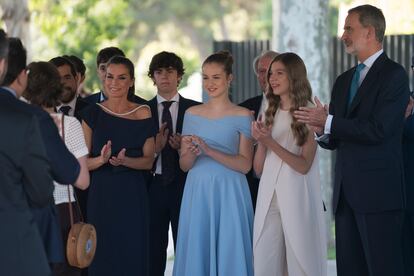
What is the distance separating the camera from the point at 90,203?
7.59m

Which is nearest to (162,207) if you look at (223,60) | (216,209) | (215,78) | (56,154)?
(216,209)

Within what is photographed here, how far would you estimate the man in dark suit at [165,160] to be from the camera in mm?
8086

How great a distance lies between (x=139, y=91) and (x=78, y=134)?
33547 mm

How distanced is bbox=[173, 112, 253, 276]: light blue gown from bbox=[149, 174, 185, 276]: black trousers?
1.63ft

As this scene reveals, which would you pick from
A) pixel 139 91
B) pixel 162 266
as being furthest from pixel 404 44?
→ pixel 139 91

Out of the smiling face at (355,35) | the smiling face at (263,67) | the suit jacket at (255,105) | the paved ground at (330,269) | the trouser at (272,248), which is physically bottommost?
the paved ground at (330,269)

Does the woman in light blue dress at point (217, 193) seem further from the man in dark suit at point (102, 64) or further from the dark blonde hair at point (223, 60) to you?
the man in dark suit at point (102, 64)

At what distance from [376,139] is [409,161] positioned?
800 mm

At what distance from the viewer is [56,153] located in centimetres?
519

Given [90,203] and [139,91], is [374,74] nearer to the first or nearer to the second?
[90,203]

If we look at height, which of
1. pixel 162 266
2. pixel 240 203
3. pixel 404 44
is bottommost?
pixel 162 266

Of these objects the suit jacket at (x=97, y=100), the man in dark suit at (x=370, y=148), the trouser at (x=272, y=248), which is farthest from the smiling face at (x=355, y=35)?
the suit jacket at (x=97, y=100)

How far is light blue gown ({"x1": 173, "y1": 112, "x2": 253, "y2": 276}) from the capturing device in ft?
24.7

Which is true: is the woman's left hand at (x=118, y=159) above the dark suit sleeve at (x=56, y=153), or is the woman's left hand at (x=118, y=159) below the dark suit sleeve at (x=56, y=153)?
below
